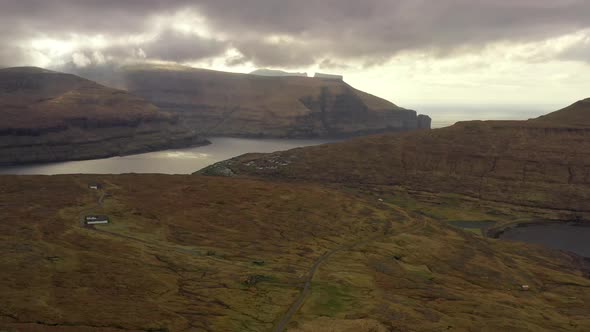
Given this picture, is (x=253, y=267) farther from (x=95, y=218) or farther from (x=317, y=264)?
(x=95, y=218)

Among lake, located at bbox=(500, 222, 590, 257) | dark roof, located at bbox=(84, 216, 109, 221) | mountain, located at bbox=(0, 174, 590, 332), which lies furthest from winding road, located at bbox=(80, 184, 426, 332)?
lake, located at bbox=(500, 222, 590, 257)

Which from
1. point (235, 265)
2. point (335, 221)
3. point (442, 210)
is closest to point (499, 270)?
point (335, 221)

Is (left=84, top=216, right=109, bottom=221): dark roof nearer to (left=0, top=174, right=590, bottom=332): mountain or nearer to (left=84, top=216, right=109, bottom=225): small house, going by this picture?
(left=84, top=216, right=109, bottom=225): small house

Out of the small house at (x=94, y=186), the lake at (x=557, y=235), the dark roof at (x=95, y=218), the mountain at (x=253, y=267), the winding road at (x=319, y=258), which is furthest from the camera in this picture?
the small house at (x=94, y=186)

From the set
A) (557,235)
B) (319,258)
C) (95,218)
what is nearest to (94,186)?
(95,218)

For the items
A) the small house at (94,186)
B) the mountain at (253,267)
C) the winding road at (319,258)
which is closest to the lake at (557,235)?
the mountain at (253,267)

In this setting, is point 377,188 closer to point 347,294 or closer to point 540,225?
point 540,225

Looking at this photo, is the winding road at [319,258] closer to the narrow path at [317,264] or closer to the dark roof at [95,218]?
the narrow path at [317,264]
